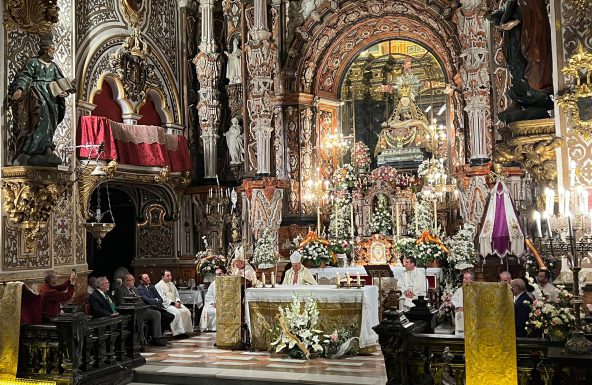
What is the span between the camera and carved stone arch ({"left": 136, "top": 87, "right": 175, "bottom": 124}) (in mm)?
15523

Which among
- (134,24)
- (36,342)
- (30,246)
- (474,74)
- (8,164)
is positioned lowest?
(36,342)

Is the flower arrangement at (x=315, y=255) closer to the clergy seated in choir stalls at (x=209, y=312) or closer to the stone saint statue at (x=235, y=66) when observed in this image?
the clergy seated in choir stalls at (x=209, y=312)

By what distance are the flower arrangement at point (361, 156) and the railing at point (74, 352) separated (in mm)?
8872

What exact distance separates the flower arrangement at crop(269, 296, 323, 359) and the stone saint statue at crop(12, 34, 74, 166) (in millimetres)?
4357

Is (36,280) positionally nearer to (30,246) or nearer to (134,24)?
(30,246)

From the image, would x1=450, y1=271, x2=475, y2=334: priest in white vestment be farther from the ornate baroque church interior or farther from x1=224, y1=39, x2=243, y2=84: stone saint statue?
x1=224, y1=39, x2=243, y2=84: stone saint statue

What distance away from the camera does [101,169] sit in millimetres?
12562

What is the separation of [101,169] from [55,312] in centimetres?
414

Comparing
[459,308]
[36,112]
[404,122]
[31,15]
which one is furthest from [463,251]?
[31,15]

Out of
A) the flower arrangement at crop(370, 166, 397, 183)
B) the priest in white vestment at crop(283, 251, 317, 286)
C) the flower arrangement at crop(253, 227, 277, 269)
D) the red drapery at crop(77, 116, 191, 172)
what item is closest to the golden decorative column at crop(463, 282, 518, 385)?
the priest in white vestment at crop(283, 251, 317, 286)

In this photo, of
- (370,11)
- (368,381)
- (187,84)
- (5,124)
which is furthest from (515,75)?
(187,84)

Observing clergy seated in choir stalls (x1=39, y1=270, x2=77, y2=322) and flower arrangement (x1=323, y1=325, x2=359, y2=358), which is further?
flower arrangement (x1=323, y1=325, x2=359, y2=358)

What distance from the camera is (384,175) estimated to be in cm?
1534

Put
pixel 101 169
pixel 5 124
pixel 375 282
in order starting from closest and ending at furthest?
pixel 5 124
pixel 375 282
pixel 101 169
